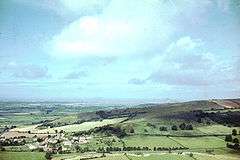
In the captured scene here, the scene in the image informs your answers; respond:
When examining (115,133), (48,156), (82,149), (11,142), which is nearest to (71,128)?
(82,149)

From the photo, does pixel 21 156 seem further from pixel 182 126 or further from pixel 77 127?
pixel 182 126

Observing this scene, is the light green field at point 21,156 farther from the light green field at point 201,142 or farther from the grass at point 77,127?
the light green field at point 201,142

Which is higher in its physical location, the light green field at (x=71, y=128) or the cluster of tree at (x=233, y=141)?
the light green field at (x=71, y=128)

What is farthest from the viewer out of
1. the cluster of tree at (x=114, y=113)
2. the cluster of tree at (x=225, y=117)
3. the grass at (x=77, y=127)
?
the cluster of tree at (x=114, y=113)

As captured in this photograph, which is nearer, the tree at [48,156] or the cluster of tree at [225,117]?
the tree at [48,156]

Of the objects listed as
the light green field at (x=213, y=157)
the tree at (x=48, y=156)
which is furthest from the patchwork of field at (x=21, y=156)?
the light green field at (x=213, y=157)

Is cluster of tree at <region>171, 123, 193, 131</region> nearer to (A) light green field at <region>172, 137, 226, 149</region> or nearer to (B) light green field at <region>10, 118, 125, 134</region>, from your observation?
(A) light green field at <region>172, 137, 226, 149</region>
